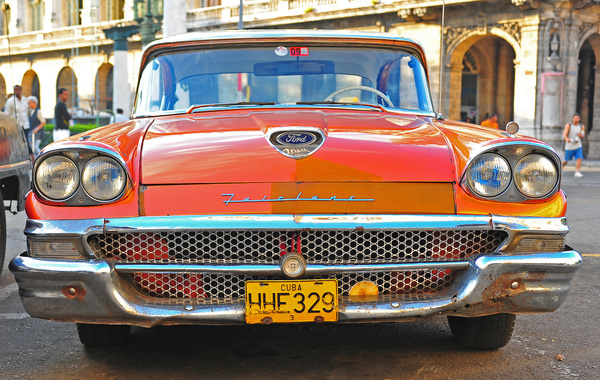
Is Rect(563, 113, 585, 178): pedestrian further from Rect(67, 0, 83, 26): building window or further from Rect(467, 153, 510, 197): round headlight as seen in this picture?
Rect(67, 0, 83, 26): building window

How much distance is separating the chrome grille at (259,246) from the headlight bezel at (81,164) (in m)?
0.15

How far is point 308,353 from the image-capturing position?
3613mm

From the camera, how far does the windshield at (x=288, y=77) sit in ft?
14.1

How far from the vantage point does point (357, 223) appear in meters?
3.01

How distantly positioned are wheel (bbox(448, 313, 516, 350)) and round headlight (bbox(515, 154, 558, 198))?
64 centimetres

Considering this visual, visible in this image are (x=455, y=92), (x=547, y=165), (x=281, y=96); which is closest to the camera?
(x=547, y=165)

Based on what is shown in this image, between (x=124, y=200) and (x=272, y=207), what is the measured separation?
56 cm

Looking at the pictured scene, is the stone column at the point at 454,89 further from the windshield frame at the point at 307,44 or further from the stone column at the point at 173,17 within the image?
the windshield frame at the point at 307,44

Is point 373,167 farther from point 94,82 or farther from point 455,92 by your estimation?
point 94,82

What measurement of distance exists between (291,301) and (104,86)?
135ft

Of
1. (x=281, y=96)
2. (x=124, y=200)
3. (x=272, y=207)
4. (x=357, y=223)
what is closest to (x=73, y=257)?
(x=124, y=200)

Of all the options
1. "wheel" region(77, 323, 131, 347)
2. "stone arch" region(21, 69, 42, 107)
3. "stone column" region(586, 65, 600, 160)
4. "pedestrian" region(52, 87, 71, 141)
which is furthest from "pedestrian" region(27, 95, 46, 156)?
"stone arch" region(21, 69, 42, 107)

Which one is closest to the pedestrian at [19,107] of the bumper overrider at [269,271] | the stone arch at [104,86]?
the bumper overrider at [269,271]

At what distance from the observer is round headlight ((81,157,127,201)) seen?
10.2 ft
